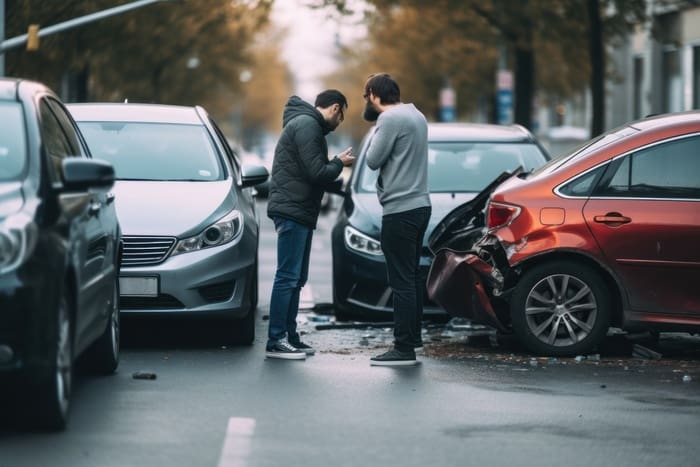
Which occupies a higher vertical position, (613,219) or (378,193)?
(378,193)

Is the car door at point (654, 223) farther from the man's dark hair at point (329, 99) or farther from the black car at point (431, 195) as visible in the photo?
the man's dark hair at point (329, 99)

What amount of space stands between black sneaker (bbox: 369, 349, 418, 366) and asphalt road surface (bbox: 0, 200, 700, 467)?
0.08m

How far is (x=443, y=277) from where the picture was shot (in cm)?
1064

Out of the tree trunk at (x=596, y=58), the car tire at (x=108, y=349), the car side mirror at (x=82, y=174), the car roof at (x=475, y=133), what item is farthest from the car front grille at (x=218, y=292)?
the tree trunk at (x=596, y=58)

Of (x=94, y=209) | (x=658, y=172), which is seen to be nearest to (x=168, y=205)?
(x=94, y=209)

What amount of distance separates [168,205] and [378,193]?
1496 mm

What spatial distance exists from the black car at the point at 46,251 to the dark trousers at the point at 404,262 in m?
1.96

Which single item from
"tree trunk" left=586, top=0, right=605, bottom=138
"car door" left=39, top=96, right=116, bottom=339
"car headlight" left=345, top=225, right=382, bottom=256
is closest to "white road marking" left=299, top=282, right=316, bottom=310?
"car headlight" left=345, top=225, right=382, bottom=256

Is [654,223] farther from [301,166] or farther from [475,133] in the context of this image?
[475,133]

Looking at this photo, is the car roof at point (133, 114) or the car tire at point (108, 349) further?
the car roof at point (133, 114)

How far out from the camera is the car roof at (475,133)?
13.3 metres

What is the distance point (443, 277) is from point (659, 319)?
1.51 meters

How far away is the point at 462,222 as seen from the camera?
11.1 meters

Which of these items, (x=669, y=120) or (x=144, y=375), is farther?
(x=669, y=120)
